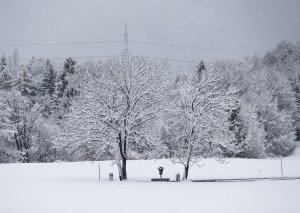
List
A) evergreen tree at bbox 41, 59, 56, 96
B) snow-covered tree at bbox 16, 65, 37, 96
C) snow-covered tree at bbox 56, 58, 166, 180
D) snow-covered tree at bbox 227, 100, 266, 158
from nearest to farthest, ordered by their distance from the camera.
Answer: snow-covered tree at bbox 56, 58, 166, 180, snow-covered tree at bbox 227, 100, 266, 158, snow-covered tree at bbox 16, 65, 37, 96, evergreen tree at bbox 41, 59, 56, 96

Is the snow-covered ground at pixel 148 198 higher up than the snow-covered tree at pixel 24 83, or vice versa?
the snow-covered tree at pixel 24 83

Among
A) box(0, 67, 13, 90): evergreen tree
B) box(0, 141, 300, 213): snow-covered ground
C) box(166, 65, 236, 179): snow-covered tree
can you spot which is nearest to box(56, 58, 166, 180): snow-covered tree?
box(166, 65, 236, 179): snow-covered tree

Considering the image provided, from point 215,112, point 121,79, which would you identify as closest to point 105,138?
point 121,79

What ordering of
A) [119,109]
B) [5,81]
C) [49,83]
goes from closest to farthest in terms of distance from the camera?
[119,109] → [5,81] → [49,83]

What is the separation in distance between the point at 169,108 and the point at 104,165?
15561mm

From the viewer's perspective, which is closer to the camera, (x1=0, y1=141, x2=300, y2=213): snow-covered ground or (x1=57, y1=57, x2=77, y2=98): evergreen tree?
(x1=0, y1=141, x2=300, y2=213): snow-covered ground

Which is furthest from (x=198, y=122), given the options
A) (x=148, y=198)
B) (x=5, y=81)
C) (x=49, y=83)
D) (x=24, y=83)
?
(x=49, y=83)

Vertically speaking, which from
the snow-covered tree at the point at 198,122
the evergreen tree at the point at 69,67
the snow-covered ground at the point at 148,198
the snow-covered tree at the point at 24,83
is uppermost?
the evergreen tree at the point at 69,67

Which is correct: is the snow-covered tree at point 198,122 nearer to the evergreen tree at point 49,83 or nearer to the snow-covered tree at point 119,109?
the snow-covered tree at point 119,109

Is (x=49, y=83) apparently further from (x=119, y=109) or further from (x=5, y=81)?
(x=119, y=109)

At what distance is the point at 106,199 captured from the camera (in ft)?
71.9

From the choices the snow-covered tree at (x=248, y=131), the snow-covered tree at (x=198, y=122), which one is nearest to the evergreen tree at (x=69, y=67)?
the snow-covered tree at (x=248, y=131)

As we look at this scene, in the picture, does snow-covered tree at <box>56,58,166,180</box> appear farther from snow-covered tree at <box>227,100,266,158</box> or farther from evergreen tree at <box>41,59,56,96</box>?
evergreen tree at <box>41,59,56,96</box>

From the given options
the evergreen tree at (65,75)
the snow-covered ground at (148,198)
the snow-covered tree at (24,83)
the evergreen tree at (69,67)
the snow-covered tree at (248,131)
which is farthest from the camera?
the evergreen tree at (69,67)
